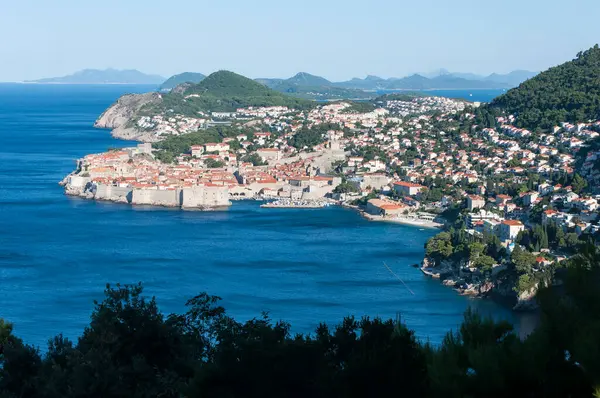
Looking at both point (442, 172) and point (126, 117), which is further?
point (126, 117)

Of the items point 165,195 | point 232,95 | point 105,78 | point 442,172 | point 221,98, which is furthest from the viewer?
point 105,78

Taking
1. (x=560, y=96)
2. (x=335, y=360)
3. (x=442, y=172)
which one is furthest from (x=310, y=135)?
(x=335, y=360)

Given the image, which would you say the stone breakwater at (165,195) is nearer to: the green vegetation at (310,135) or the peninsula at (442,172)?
the peninsula at (442,172)

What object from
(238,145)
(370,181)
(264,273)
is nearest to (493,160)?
(370,181)

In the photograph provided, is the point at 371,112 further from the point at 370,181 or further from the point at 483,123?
the point at 370,181

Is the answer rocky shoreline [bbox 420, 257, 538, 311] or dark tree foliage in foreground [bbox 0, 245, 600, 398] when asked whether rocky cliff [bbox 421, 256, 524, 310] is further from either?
dark tree foliage in foreground [bbox 0, 245, 600, 398]

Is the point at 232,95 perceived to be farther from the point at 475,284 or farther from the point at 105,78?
the point at 105,78
